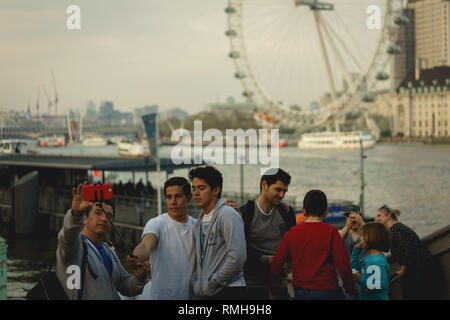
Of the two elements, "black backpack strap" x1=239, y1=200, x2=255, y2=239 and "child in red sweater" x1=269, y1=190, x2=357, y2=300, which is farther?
"black backpack strap" x1=239, y1=200, x2=255, y2=239

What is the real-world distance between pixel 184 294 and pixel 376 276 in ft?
4.34

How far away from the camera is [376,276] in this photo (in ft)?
14.2

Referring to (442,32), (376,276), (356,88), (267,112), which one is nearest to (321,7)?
(356,88)

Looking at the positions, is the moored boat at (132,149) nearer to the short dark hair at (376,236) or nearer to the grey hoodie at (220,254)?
the short dark hair at (376,236)

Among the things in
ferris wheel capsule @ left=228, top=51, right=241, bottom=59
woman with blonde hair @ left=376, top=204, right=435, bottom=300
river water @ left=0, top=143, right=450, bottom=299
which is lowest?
river water @ left=0, top=143, right=450, bottom=299

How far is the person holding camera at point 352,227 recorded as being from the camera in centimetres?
486

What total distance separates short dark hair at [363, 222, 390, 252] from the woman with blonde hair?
0.57m

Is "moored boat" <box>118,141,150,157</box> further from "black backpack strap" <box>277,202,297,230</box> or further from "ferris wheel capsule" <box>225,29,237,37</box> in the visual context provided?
"black backpack strap" <box>277,202,297,230</box>

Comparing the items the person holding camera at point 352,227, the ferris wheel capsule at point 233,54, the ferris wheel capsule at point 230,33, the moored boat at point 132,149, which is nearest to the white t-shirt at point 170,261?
the person holding camera at point 352,227

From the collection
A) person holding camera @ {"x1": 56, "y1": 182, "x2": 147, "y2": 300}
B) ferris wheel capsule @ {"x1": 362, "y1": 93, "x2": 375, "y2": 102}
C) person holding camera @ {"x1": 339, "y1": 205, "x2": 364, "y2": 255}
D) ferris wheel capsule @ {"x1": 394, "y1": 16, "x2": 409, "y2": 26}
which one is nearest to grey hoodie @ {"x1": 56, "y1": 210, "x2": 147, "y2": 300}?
person holding camera @ {"x1": 56, "y1": 182, "x2": 147, "y2": 300}

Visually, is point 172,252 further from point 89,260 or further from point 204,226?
point 89,260

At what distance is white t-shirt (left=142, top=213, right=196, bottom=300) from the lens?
12.6 feet

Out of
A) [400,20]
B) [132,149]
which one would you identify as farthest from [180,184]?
[132,149]

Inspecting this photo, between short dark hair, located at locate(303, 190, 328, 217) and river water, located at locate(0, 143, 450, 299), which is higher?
short dark hair, located at locate(303, 190, 328, 217)
